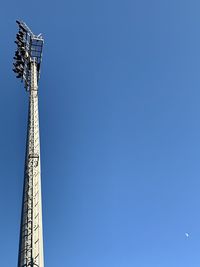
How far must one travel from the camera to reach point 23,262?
2530 cm

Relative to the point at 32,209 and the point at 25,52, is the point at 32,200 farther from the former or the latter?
the point at 25,52

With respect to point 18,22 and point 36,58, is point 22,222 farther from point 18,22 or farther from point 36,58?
point 18,22

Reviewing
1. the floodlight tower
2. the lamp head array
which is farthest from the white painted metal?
the lamp head array

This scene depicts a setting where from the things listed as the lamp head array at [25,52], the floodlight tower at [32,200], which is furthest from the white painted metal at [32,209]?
the lamp head array at [25,52]

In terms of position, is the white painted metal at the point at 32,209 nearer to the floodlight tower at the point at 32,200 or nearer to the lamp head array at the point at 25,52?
the floodlight tower at the point at 32,200

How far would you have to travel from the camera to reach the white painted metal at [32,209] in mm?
25547

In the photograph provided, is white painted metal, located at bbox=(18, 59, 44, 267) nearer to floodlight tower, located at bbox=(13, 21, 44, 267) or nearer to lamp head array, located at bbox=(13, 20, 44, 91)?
floodlight tower, located at bbox=(13, 21, 44, 267)

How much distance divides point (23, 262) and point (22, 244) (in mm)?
1288

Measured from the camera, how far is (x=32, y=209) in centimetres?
2741

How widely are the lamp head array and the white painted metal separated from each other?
32.9ft

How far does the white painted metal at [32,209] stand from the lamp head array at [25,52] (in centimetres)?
1002

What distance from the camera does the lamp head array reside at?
41.6 metres

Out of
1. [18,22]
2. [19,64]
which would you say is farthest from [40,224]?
[18,22]

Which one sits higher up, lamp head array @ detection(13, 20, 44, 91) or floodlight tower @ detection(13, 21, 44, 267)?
lamp head array @ detection(13, 20, 44, 91)
